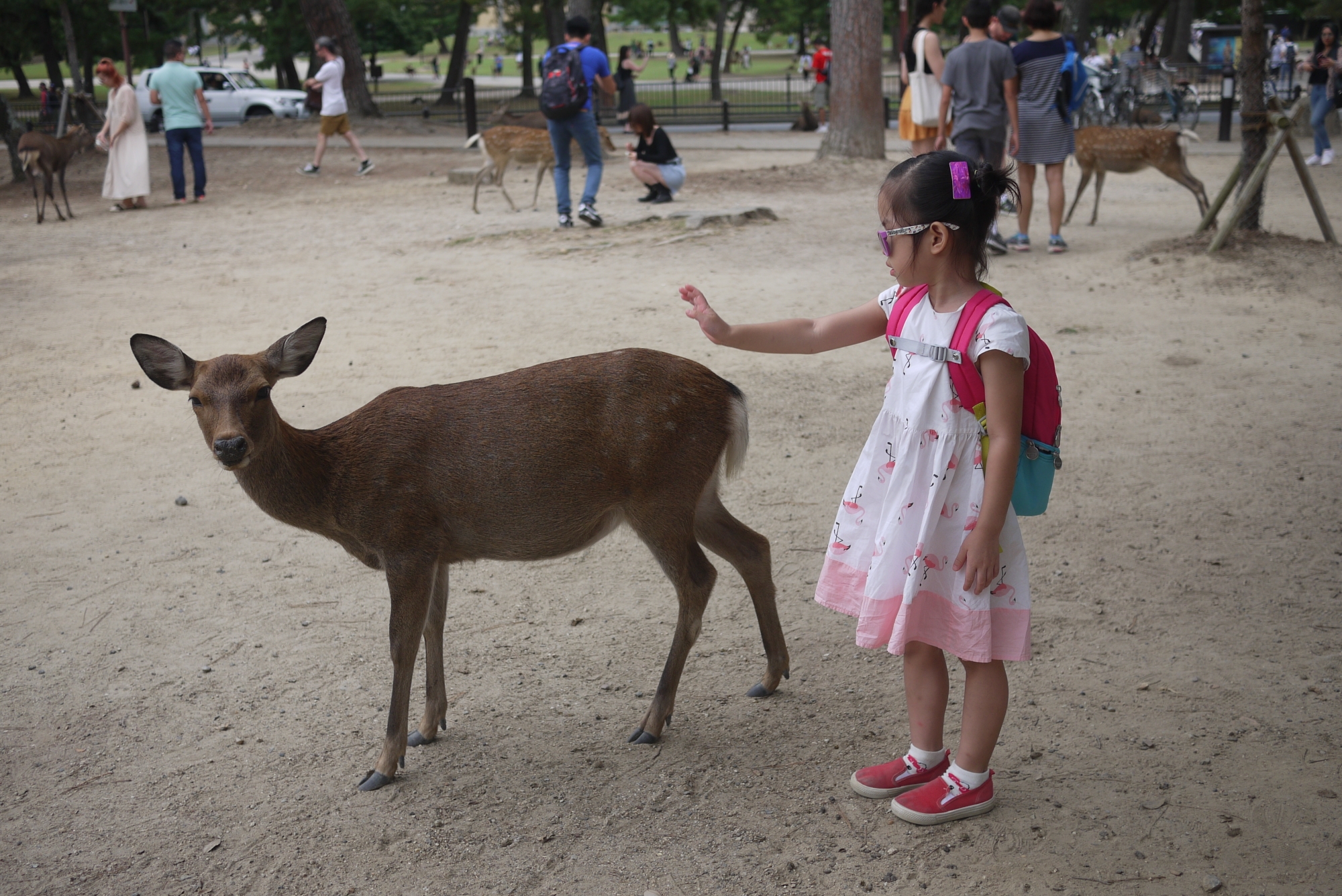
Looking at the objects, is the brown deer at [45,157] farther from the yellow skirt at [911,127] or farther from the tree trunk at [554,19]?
the tree trunk at [554,19]

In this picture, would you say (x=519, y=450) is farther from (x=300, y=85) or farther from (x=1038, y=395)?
(x=300, y=85)

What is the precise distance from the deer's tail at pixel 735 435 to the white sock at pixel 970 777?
114cm

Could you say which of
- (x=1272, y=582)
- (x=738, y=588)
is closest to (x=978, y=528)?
(x=738, y=588)

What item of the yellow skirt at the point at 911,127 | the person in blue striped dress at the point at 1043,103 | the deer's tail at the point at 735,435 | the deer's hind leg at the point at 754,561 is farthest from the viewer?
the yellow skirt at the point at 911,127

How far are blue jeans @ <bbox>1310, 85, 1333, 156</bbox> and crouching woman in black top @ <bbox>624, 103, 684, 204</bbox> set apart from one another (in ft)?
31.7

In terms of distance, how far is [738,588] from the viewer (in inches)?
184

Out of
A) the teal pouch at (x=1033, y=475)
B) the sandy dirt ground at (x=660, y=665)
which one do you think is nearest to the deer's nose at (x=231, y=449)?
the sandy dirt ground at (x=660, y=665)

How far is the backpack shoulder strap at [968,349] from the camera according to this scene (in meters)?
2.76

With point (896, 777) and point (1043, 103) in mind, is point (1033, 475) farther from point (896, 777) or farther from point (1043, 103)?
point (1043, 103)

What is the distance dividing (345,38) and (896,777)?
26.5 meters

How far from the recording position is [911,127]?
11539 millimetres

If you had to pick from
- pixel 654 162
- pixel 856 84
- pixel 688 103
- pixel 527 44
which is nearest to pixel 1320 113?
pixel 856 84

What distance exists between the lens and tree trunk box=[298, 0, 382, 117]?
25406mm

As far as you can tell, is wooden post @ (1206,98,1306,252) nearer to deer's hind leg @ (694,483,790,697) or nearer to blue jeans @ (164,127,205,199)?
deer's hind leg @ (694,483,790,697)
